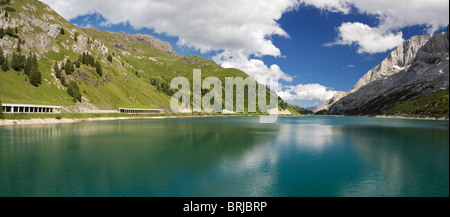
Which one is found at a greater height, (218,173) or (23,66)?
(23,66)

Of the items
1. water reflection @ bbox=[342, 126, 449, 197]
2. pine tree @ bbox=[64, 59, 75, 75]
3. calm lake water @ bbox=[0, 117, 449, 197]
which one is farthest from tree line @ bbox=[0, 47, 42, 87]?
water reflection @ bbox=[342, 126, 449, 197]

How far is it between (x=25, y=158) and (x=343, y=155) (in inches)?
1808

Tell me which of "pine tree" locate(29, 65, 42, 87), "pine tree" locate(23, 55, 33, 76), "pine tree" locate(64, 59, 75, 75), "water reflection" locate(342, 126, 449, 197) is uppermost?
"pine tree" locate(64, 59, 75, 75)

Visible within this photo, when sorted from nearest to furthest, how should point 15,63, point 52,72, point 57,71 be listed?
point 15,63
point 52,72
point 57,71

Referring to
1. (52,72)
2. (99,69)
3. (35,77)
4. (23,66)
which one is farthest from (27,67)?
(99,69)

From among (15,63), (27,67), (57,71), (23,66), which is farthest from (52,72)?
(15,63)

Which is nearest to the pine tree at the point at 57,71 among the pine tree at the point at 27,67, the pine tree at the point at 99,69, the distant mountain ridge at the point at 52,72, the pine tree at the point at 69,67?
the distant mountain ridge at the point at 52,72

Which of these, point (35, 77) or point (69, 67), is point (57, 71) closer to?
point (69, 67)

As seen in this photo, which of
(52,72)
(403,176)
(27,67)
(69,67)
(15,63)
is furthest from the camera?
(69,67)

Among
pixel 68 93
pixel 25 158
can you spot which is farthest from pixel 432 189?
pixel 68 93

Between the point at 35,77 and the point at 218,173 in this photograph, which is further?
the point at 35,77

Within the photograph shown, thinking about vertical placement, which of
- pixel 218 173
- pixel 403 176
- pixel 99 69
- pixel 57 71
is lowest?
pixel 403 176

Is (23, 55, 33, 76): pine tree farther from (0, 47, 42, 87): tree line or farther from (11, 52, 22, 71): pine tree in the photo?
(11, 52, 22, 71): pine tree
